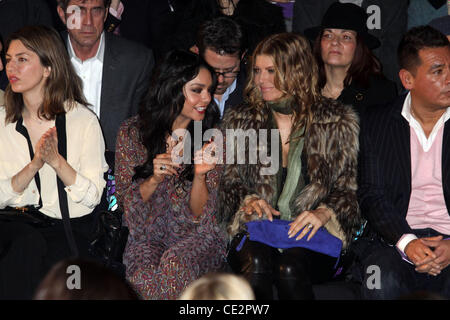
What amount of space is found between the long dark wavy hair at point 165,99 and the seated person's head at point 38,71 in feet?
1.98

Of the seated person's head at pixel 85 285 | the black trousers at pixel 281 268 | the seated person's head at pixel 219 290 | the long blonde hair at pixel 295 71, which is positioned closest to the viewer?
the seated person's head at pixel 219 290

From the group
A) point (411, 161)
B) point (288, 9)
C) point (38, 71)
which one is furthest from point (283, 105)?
point (288, 9)

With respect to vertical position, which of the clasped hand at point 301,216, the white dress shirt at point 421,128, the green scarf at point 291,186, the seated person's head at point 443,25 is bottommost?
the clasped hand at point 301,216

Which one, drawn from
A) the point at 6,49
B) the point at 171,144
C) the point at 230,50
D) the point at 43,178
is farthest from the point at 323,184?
the point at 6,49

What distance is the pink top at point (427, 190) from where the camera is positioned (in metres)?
4.51

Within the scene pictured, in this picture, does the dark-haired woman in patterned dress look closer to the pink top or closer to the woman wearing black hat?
the woman wearing black hat

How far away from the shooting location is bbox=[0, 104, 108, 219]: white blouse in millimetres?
4809

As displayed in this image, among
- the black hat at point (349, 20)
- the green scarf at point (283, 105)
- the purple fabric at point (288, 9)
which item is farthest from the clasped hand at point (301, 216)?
the purple fabric at point (288, 9)

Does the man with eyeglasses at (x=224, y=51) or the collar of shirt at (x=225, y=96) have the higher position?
the man with eyeglasses at (x=224, y=51)

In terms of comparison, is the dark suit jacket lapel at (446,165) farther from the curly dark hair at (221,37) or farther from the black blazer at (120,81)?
the black blazer at (120,81)

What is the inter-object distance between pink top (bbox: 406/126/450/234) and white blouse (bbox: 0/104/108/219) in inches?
85.2

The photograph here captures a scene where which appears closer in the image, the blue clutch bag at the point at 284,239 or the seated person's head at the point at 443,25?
the blue clutch bag at the point at 284,239

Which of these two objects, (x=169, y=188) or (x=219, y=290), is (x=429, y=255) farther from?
(x=219, y=290)

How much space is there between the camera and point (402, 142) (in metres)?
4.58
